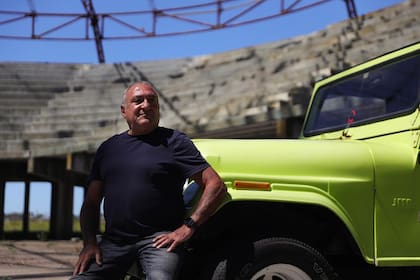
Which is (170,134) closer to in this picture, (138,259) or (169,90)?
(138,259)

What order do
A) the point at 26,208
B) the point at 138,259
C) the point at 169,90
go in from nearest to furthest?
the point at 138,259, the point at 26,208, the point at 169,90

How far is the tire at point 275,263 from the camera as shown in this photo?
121 inches

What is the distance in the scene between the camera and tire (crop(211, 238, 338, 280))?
3.08m

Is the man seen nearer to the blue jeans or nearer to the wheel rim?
the blue jeans

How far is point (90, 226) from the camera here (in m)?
3.19

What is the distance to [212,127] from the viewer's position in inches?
514

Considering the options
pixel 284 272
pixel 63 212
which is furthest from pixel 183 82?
pixel 284 272

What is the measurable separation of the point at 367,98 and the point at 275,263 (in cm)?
194

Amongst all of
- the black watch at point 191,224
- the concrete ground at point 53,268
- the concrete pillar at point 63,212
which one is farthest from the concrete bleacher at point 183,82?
the black watch at point 191,224

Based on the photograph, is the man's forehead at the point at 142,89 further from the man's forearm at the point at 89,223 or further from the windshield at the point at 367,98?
the windshield at the point at 367,98

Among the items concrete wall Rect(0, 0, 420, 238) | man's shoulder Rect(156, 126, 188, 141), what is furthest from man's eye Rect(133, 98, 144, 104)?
concrete wall Rect(0, 0, 420, 238)

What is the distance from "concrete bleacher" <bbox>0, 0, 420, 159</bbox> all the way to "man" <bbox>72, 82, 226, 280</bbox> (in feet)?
35.5

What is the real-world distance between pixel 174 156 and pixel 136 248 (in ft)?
1.71

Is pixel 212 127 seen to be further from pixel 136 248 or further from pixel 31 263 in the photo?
pixel 136 248
